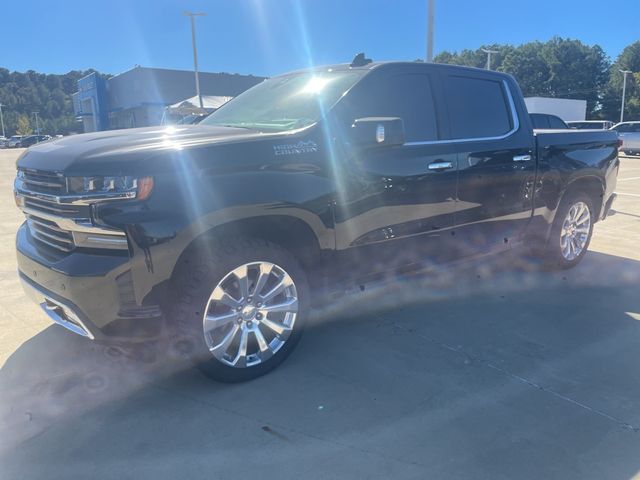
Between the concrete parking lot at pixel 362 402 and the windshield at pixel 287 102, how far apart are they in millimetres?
1624

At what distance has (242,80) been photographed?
5597 centimetres

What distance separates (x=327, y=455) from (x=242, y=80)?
5704 centimetres

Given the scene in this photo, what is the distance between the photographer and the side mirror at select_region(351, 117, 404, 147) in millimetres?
3352

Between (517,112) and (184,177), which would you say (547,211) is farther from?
(184,177)

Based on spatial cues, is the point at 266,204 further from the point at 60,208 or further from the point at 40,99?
the point at 40,99

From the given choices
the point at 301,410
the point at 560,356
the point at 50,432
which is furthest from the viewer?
the point at 560,356

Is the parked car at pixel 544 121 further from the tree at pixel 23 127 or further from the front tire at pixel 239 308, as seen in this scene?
the tree at pixel 23 127

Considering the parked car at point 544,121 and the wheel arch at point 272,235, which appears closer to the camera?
the wheel arch at point 272,235

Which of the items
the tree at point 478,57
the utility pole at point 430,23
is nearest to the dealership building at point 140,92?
the utility pole at point 430,23

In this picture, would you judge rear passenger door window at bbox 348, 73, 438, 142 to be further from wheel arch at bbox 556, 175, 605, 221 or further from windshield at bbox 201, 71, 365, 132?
wheel arch at bbox 556, 175, 605, 221

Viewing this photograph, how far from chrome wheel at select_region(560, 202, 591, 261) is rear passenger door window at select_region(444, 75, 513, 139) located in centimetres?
138

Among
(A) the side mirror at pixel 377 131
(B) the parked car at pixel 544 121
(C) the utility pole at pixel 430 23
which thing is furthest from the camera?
(B) the parked car at pixel 544 121

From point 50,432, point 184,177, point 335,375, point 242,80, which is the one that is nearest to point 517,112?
point 335,375

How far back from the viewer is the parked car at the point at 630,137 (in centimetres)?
2361
